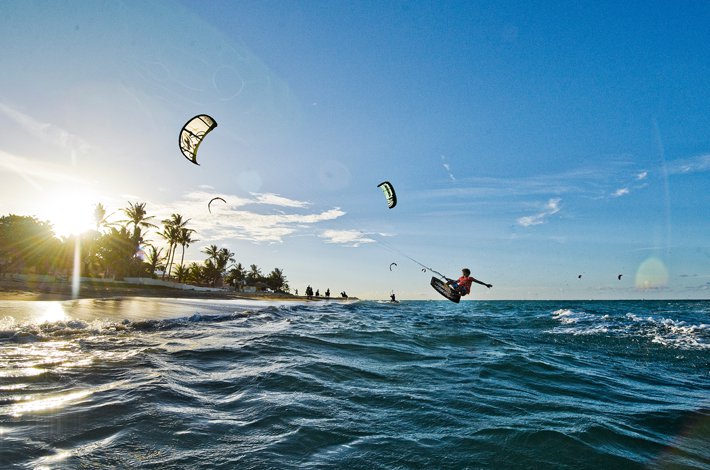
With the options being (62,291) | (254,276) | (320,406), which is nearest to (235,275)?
(254,276)

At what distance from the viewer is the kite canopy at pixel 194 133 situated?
13369 millimetres

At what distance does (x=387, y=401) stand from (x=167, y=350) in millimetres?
4814

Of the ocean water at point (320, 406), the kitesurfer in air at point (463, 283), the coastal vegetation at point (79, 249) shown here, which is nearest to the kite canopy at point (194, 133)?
the ocean water at point (320, 406)

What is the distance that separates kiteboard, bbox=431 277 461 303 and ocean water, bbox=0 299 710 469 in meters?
7.17

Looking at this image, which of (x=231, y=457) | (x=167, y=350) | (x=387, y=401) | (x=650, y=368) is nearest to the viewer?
(x=231, y=457)

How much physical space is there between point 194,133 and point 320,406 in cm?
1213

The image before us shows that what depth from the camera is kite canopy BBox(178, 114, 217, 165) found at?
13.4m

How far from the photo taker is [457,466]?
10.8ft

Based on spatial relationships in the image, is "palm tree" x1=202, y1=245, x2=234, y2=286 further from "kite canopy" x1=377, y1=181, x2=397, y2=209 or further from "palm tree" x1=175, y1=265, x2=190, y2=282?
"kite canopy" x1=377, y1=181, x2=397, y2=209

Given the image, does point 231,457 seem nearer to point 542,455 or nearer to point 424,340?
point 542,455

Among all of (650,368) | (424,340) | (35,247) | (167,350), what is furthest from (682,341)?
(35,247)

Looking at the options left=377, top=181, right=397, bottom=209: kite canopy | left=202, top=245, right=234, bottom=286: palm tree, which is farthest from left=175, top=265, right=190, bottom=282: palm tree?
left=377, top=181, right=397, bottom=209: kite canopy

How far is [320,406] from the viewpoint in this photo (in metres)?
4.75

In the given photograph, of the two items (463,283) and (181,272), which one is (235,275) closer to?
(181,272)
